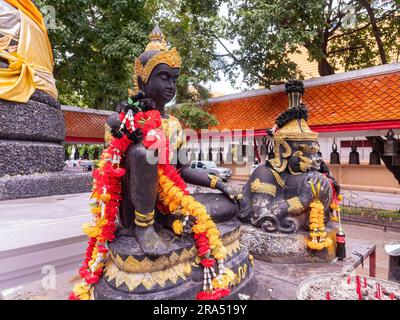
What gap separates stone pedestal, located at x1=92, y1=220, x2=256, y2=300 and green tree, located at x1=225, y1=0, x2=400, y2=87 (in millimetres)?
6165

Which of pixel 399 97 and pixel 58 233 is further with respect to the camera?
pixel 399 97

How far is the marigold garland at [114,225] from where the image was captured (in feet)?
6.59

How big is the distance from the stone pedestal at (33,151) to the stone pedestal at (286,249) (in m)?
3.81

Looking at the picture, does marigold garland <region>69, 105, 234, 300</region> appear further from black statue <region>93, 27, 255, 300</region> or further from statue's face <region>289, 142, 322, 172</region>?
statue's face <region>289, 142, 322, 172</region>

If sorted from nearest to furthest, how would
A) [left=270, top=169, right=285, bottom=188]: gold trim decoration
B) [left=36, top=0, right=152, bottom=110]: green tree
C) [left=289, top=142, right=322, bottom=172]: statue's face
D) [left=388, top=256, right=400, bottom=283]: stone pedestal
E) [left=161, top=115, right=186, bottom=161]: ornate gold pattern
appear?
1. [left=161, top=115, right=186, bottom=161]: ornate gold pattern
2. [left=388, top=256, right=400, bottom=283]: stone pedestal
3. [left=289, top=142, right=322, bottom=172]: statue's face
4. [left=270, top=169, right=285, bottom=188]: gold trim decoration
5. [left=36, top=0, right=152, bottom=110]: green tree

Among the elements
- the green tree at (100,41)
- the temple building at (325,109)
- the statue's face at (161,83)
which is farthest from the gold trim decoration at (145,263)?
the green tree at (100,41)

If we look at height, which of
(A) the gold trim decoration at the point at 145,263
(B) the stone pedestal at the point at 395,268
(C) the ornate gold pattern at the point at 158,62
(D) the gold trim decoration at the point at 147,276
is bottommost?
(B) the stone pedestal at the point at 395,268

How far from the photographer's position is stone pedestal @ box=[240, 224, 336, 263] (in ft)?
10.2

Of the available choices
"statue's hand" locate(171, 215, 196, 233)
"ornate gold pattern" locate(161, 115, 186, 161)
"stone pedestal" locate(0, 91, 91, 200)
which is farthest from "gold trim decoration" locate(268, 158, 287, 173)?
"stone pedestal" locate(0, 91, 91, 200)

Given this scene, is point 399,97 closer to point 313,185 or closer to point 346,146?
point 313,185

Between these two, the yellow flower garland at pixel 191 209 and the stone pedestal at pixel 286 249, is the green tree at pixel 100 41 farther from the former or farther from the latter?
the yellow flower garland at pixel 191 209

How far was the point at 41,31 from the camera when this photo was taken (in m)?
5.86

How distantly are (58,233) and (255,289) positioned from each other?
7.00ft
